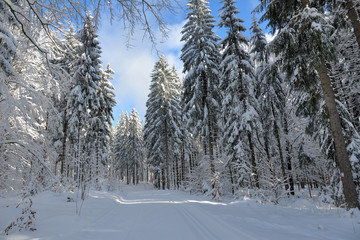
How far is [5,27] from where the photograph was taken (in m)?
5.10

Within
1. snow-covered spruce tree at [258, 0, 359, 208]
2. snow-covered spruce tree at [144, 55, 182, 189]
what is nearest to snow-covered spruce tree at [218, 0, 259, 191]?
snow-covered spruce tree at [258, 0, 359, 208]

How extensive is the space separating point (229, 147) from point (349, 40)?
954cm

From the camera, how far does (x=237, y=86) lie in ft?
49.3

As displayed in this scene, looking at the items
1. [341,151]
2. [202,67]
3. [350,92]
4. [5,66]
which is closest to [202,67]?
[202,67]

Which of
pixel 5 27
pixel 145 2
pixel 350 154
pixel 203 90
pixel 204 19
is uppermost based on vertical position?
pixel 204 19

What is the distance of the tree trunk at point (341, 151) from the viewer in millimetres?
6672

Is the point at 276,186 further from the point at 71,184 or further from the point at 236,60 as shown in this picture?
the point at 71,184

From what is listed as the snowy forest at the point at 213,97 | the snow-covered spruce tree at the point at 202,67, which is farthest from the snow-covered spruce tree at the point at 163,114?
the snow-covered spruce tree at the point at 202,67

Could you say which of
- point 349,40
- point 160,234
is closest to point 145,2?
point 160,234

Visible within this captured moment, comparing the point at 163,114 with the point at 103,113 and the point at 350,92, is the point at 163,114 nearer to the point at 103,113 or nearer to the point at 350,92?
the point at 103,113

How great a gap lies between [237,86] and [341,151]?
28.8 ft

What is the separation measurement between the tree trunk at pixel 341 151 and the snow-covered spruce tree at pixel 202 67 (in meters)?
10.0

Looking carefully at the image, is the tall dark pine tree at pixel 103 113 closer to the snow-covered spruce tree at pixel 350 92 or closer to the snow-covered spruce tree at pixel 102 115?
the snow-covered spruce tree at pixel 102 115

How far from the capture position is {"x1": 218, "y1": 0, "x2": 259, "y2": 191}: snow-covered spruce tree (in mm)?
14414
